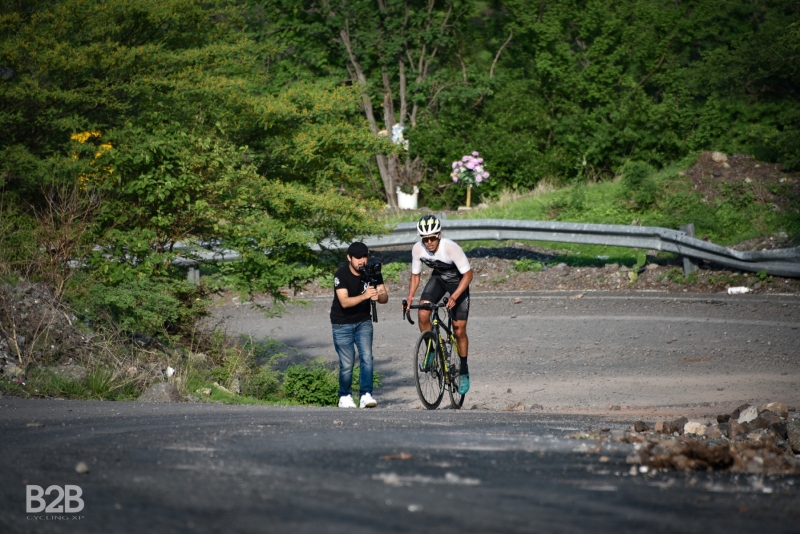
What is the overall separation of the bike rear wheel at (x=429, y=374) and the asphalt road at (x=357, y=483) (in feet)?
10.5

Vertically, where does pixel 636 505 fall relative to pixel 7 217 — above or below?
below

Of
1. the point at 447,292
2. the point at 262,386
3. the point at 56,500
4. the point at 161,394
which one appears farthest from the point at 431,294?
the point at 56,500

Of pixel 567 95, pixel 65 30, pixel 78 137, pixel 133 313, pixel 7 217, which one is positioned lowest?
pixel 133 313

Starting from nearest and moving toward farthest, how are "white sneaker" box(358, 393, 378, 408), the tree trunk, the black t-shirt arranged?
"white sneaker" box(358, 393, 378, 408) < the black t-shirt < the tree trunk

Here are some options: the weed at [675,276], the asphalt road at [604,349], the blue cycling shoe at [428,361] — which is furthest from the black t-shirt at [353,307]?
the weed at [675,276]

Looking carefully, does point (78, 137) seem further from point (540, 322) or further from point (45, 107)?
point (540, 322)

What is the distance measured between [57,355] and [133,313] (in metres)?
0.98

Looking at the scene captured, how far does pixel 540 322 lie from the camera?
50.8 ft

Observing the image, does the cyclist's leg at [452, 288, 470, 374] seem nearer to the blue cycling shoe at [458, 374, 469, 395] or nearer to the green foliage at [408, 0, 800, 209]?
the blue cycling shoe at [458, 374, 469, 395]

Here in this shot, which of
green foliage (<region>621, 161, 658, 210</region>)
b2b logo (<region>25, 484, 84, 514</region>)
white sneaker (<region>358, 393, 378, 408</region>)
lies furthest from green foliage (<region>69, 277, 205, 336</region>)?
green foliage (<region>621, 161, 658, 210</region>)

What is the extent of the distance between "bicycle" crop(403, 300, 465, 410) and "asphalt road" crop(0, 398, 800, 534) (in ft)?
10.6

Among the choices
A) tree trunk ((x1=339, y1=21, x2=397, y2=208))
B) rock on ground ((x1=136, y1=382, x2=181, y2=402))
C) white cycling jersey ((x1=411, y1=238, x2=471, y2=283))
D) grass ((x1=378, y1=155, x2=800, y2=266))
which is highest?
tree trunk ((x1=339, y1=21, x2=397, y2=208))

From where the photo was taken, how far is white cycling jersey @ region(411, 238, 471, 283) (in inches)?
432

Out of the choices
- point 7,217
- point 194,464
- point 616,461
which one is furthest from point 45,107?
point 616,461
